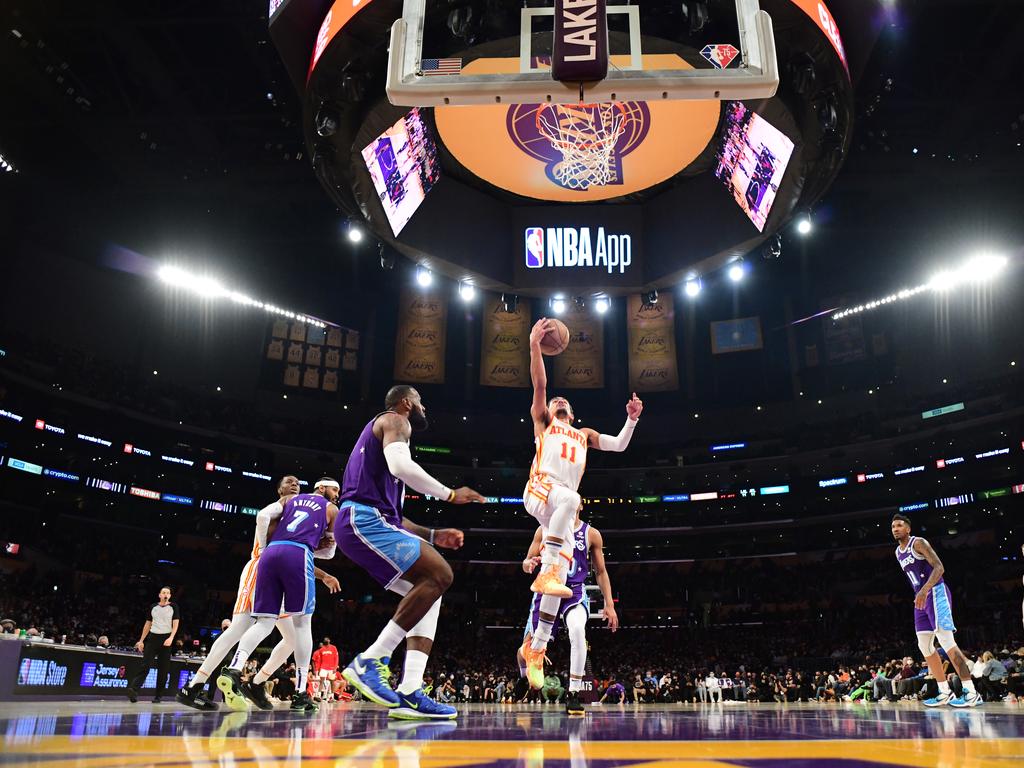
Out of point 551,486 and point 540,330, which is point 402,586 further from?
point 540,330

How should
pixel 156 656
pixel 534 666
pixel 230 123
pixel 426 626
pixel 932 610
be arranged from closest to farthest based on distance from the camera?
pixel 426 626
pixel 534 666
pixel 932 610
pixel 156 656
pixel 230 123

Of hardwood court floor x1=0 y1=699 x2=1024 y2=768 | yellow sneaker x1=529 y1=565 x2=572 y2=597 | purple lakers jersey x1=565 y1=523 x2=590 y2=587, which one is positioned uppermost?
purple lakers jersey x1=565 y1=523 x2=590 y2=587

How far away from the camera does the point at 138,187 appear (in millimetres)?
25297

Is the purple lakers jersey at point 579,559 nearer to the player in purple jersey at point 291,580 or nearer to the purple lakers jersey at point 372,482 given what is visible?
the player in purple jersey at point 291,580

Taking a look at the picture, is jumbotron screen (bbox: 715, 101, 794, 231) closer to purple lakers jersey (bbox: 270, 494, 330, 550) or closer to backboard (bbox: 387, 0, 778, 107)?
→ backboard (bbox: 387, 0, 778, 107)

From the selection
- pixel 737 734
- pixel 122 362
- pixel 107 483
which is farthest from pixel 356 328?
pixel 737 734

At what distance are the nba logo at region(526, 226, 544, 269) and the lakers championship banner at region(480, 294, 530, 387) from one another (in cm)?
1011

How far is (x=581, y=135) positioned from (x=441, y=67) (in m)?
8.83

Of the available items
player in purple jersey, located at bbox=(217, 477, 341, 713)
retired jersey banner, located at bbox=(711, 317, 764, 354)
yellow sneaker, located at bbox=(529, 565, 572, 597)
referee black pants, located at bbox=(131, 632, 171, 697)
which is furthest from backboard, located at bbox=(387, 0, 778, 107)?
retired jersey banner, located at bbox=(711, 317, 764, 354)

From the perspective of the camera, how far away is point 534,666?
6.13 metres

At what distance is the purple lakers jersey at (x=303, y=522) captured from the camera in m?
6.71

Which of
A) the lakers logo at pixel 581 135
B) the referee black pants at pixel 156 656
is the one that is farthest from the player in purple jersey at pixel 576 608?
the lakers logo at pixel 581 135

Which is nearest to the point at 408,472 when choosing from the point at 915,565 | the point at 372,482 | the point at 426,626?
the point at 372,482

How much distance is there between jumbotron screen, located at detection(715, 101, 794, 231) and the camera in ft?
44.1
